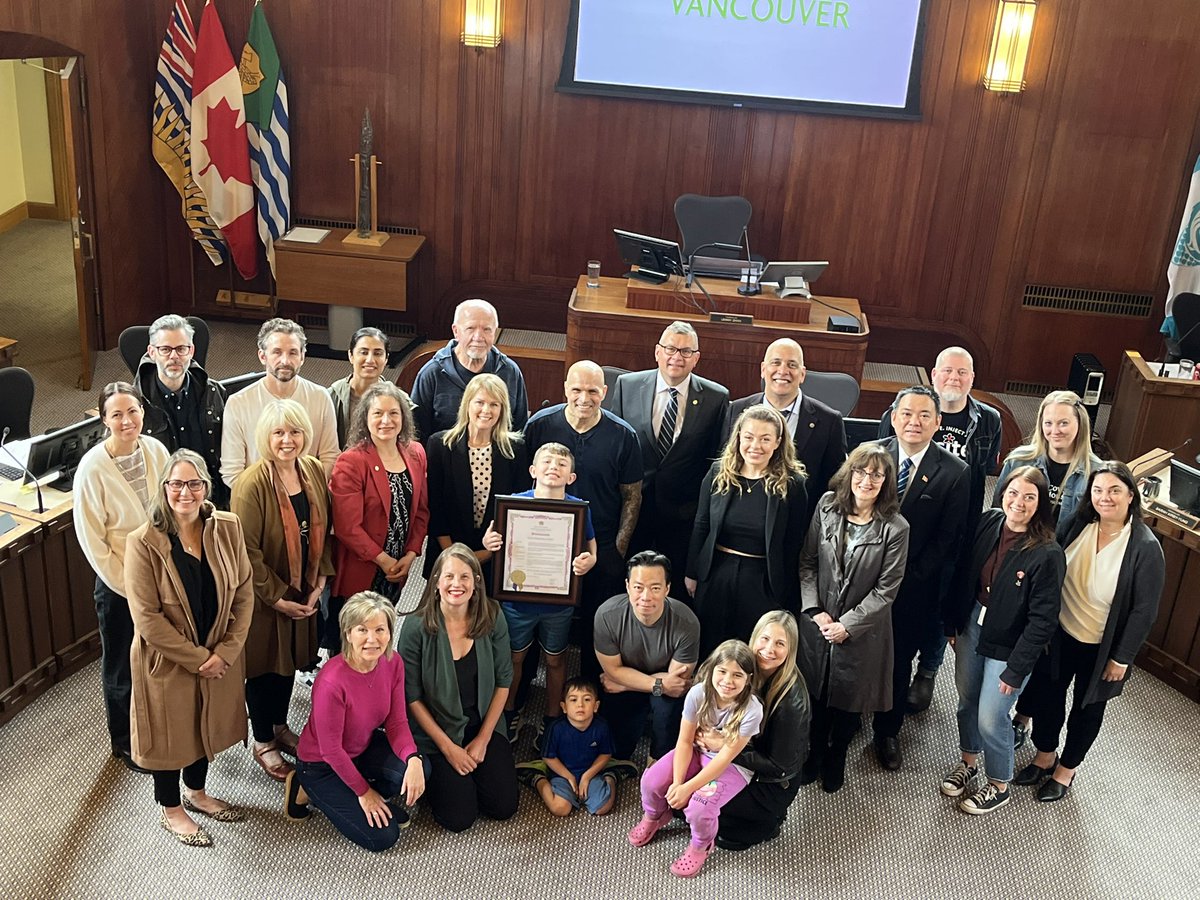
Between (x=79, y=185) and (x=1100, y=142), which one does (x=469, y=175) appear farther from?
(x=1100, y=142)

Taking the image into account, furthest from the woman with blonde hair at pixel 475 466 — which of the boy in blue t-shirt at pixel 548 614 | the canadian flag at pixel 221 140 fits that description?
the canadian flag at pixel 221 140

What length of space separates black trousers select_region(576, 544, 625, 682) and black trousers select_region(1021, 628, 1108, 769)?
161cm

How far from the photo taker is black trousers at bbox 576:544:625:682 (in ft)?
15.3

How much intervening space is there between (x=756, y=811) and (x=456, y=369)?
209 cm

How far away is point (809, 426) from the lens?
15.5 feet

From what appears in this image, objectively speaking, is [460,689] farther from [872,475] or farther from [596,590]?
[872,475]

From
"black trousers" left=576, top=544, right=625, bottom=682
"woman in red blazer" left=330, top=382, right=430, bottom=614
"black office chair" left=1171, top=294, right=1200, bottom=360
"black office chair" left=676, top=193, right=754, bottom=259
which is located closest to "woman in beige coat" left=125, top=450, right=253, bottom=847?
"woman in red blazer" left=330, top=382, right=430, bottom=614

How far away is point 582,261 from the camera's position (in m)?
8.56

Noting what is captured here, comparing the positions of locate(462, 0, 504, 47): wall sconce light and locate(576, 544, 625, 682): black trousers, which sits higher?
locate(462, 0, 504, 47): wall sconce light

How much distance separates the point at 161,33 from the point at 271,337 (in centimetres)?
470

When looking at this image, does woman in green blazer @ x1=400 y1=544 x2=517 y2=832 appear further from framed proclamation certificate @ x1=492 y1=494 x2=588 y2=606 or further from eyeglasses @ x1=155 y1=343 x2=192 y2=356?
eyeglasses @ x1=155 y1=343 x2=192 y2=356

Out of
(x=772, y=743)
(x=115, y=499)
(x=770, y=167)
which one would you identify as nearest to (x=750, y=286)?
(x=770, y=167)

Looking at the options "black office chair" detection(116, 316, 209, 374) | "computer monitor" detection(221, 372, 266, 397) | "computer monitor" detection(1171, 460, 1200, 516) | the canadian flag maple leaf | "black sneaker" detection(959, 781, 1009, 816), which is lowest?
"black sneaker" detection(959, 781, 1009, 816)

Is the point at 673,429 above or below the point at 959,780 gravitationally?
above
